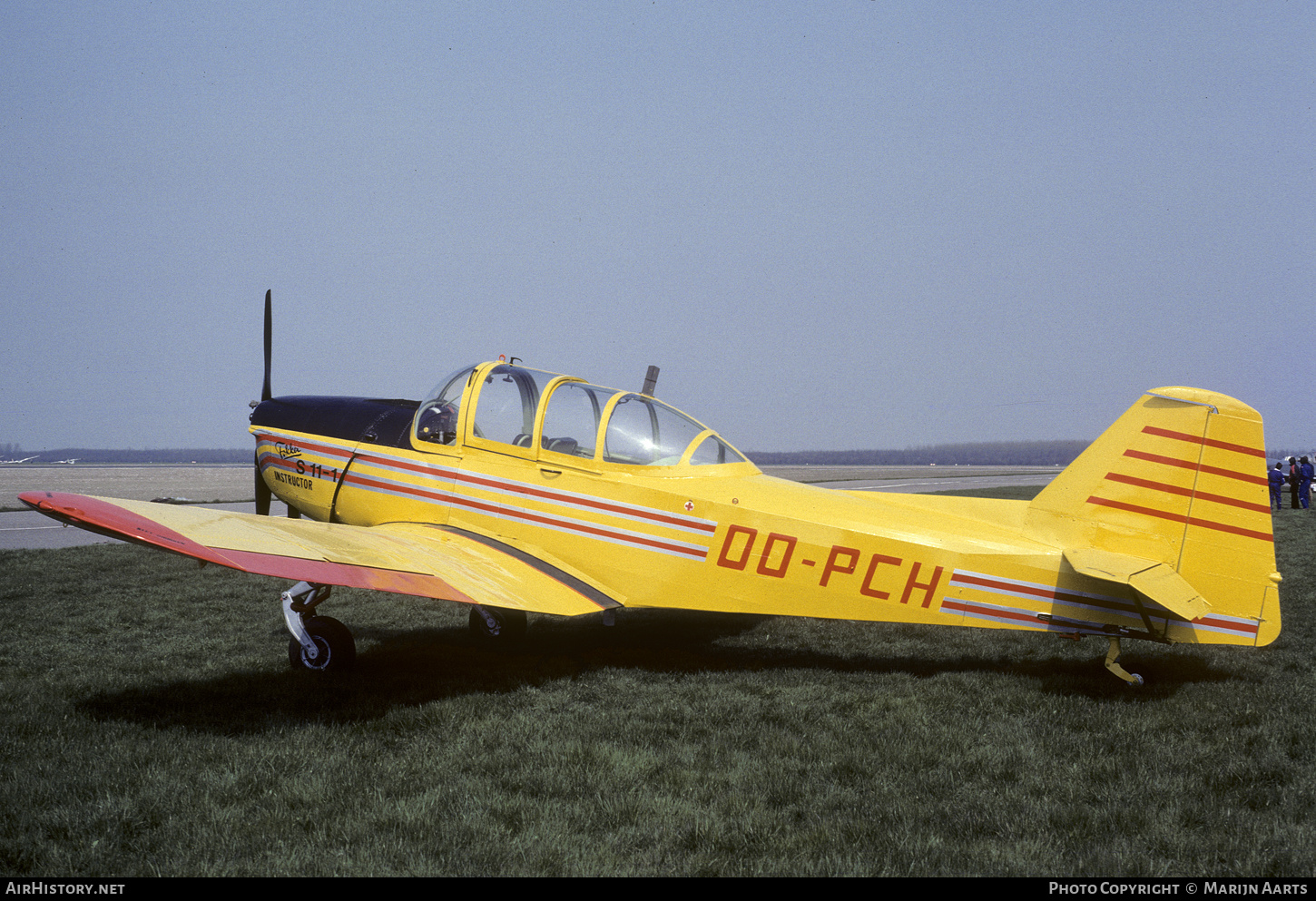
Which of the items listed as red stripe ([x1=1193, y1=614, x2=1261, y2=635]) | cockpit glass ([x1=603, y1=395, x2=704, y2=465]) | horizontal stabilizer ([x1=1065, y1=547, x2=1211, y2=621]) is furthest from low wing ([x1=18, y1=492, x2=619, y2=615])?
red stripe ([x1=1193, y1=614, x2=1261, y2=635])

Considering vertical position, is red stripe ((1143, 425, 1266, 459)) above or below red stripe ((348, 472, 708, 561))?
above

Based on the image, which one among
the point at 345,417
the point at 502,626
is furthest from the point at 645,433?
the point at 345,417

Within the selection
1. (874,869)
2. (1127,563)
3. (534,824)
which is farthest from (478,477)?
(1127,563)

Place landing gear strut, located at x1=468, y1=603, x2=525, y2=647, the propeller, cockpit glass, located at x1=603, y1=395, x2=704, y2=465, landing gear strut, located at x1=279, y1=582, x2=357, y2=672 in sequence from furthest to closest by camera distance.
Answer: the propeller → landing gear strut, located at x1=468, y1=603, x2=525, y2=647 → cockpit glass, located at x1=603, y1=395, x2=704, y2=465 → landing gear strut, located at x1=279, y1=582, x2=357, y2=672

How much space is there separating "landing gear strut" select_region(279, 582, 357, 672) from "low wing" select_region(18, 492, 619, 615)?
0.51m

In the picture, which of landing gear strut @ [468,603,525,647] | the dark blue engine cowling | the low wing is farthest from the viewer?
the dark blue engine cowling

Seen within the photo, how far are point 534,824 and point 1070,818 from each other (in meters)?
2.42

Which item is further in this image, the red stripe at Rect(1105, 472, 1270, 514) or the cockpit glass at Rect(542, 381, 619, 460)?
the cockpit glass at Rect(542, 381, 619, 460)

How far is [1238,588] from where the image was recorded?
525cm

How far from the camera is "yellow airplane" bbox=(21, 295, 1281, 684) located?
17.2 feet

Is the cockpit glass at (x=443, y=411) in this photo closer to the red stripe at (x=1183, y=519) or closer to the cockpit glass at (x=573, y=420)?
the cockpit glass at (x=573, y=420)

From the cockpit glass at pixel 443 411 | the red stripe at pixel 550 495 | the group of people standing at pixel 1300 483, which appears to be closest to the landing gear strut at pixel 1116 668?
the red stripe at pixel 550 495

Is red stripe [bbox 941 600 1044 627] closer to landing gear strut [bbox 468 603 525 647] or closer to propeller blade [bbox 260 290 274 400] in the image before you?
landing gear strut [bbox 468 603 525 647]

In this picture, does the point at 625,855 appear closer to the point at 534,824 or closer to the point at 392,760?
the point at 534,824
